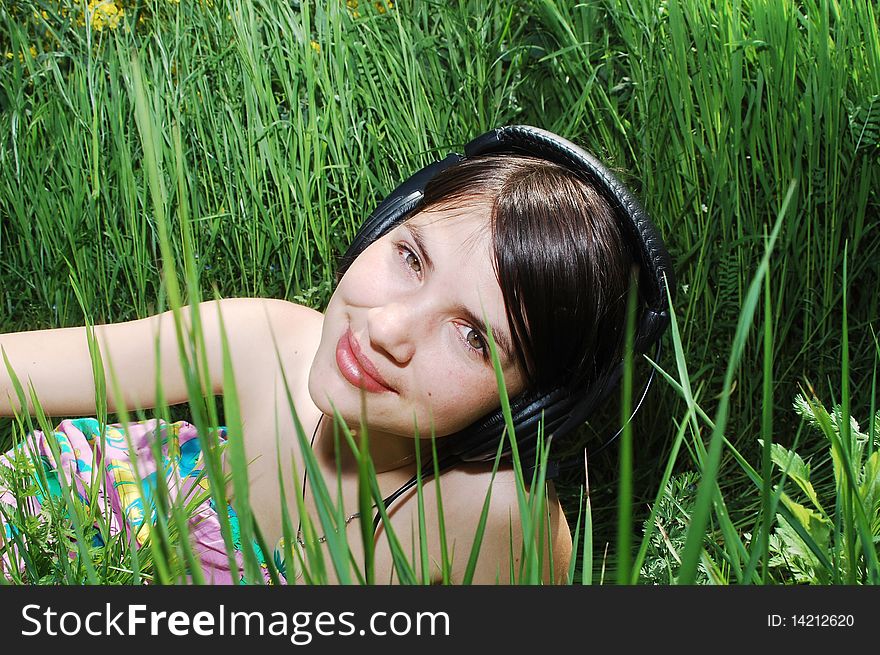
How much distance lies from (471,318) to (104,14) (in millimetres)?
1608

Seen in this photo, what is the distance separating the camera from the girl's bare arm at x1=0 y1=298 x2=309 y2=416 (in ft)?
5.38

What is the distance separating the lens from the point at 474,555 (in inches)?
22.3

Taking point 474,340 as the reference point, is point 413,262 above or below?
above

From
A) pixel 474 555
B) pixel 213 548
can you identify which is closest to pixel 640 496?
pixel 213 548

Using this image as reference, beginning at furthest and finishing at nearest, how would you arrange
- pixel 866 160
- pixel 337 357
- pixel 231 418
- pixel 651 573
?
pixel 866 160
pixel 337 357
pixel 651 573
pixel 231 418

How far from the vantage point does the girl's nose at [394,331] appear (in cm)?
127

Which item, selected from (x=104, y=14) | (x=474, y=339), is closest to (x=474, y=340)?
(x=474, y=339)

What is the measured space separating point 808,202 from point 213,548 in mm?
1582

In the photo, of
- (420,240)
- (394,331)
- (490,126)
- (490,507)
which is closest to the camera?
(394,331)

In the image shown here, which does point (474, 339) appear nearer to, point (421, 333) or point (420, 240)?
point (421, 333)

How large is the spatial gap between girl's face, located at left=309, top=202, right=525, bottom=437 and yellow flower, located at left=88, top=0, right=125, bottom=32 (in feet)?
4.43

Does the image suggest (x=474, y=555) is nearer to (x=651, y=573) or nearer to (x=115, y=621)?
(x=115, y=621)

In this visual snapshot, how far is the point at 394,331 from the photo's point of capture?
4.17ft

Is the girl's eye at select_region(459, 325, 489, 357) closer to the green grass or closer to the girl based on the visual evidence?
the girl
